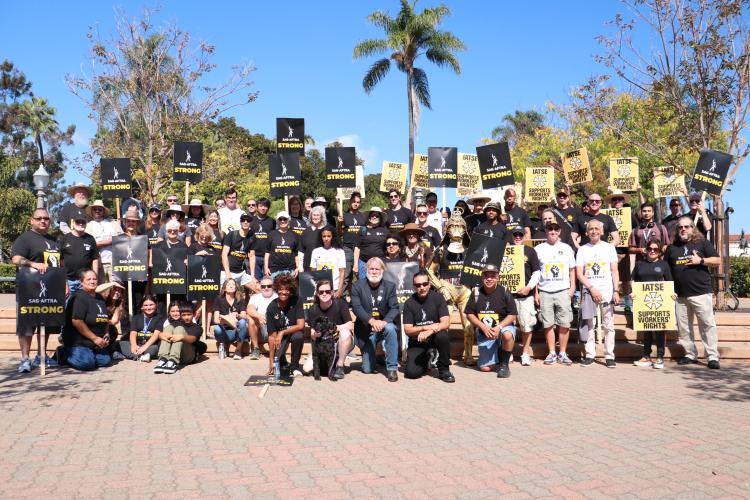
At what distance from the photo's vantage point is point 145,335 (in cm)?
1073

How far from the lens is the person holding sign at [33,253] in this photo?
941cm

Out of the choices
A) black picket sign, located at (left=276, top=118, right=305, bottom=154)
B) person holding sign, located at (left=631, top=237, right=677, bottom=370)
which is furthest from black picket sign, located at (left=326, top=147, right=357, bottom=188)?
person holding sign, located at (left=631, top=237, right=677, bottom=370)

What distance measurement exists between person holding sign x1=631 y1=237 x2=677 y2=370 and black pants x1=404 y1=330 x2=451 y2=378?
3.26 metres

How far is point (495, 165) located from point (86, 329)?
333 inches

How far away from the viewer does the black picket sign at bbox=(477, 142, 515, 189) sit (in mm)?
13812

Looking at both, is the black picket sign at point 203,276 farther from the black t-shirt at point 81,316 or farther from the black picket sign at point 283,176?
the black picket sign at point 283,176

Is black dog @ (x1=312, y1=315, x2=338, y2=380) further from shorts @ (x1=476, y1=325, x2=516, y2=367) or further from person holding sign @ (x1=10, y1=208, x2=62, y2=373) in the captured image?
person holding sign @ (x1=10, y1=208, x2=62, y2=373)

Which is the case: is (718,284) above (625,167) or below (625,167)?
below

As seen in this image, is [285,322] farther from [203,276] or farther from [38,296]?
[38,296]

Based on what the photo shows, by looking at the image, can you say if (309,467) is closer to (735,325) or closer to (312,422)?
(312,422)

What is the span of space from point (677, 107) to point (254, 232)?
33.2 feet

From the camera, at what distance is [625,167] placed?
14.7m

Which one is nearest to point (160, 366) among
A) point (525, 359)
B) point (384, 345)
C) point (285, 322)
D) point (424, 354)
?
point (285, 322)

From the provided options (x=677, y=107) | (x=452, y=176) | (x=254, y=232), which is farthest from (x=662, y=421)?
(x=677, y=107)
